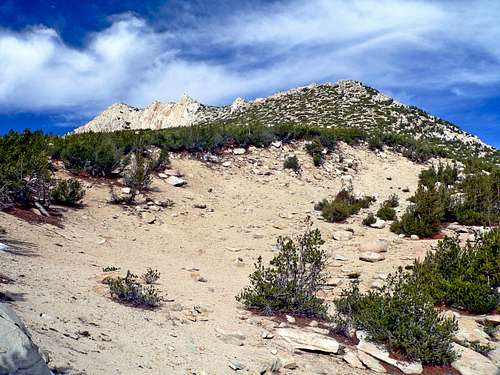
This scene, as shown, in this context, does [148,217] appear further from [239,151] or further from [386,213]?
[386,213]

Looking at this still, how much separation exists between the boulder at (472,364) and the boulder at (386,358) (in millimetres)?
626

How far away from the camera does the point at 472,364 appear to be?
22.6 ft

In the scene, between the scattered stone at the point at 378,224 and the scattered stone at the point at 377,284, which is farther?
the scattered stone at the point at 378,224

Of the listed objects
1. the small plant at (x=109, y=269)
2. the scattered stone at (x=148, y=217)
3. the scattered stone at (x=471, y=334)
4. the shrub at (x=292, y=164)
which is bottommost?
the scattered stone at (x=471, y=334)

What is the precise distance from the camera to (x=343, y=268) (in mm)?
11969

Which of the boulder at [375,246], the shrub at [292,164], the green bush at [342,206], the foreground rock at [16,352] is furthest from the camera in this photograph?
the shrub at [292,164]

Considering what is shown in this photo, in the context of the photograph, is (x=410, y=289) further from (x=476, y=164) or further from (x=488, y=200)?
(x=476, y=164)

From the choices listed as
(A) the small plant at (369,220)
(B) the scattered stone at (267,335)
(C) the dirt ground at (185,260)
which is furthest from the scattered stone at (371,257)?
(B) the scattered stone at (267,335)

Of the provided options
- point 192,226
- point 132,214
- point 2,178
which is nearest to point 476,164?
point 192,226

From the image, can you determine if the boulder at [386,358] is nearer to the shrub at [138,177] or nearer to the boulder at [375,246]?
the boulder at [375,246]

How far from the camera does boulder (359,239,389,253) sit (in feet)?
43.3

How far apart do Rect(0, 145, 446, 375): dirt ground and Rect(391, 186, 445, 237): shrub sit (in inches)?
21.0

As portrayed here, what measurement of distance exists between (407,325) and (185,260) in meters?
6.52

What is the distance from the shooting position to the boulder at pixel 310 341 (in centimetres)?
687
